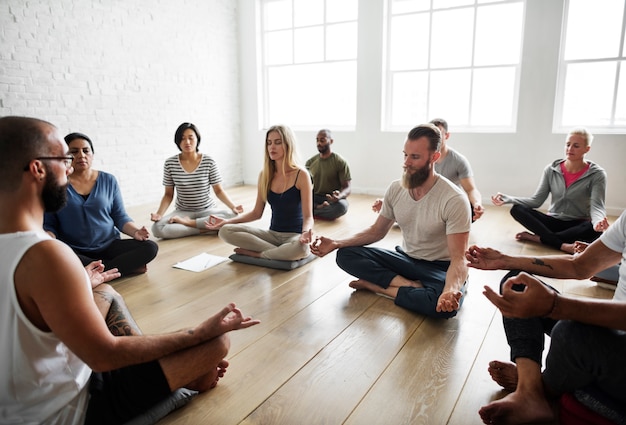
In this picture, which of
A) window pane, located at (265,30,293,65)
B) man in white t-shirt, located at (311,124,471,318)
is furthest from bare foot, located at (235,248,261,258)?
window pane, located at (265,30,293,65)

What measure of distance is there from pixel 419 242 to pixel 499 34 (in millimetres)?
4305

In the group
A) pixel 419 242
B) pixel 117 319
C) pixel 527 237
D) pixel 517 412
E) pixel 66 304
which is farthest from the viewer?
pixel 527 237

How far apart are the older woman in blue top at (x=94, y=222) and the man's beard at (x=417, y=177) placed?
6.03 ft

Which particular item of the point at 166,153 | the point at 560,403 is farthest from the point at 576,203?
the point at 166,153

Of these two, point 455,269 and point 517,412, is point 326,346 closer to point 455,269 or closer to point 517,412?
point 455,269

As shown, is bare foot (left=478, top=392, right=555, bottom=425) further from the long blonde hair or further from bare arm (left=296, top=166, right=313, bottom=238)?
the long blonde hair

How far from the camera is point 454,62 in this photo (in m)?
5.99

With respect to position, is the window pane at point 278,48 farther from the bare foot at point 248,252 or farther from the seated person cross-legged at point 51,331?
the seated person cross-legged at point 51,331

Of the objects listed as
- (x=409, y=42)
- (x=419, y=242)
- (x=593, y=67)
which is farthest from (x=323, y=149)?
(x=593, y=67)

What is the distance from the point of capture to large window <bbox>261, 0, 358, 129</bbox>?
6754mm

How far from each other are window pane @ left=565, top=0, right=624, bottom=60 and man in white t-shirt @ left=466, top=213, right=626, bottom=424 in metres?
4.59

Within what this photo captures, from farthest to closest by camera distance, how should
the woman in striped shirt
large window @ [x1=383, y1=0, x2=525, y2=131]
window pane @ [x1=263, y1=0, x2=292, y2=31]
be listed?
window pane @ [x1=263, y1=0, x2=292, y2=31]
large window @ [x1=383, y1=0, x2=525, y2=131]
the woman in striped shirt

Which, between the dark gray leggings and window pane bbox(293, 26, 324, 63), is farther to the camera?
window pane bbox(293, 26, 324, 63)

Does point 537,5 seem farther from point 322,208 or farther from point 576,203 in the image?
point 322,208
